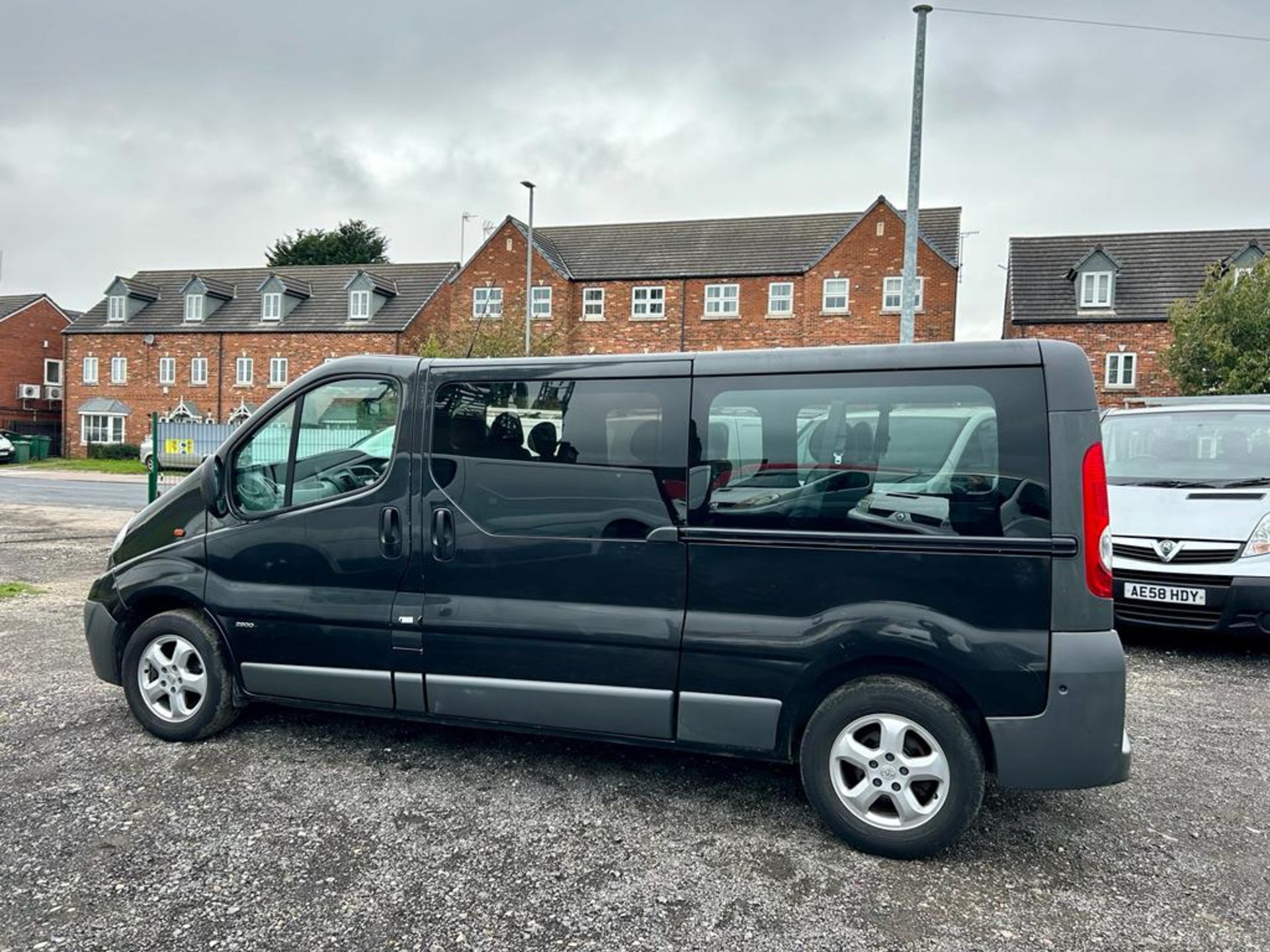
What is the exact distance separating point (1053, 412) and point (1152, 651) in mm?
4777

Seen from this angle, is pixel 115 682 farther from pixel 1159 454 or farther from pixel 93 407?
pixel 93 407

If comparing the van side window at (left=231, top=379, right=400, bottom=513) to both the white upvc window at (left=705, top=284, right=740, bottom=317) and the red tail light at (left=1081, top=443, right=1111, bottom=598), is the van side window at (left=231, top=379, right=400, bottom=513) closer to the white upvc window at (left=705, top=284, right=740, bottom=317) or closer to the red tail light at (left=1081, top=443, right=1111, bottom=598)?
the red tail light at (left=1081, top=443, right=1111, bottom=598)

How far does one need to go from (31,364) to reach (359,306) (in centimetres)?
2392

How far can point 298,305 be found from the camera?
41406 millimetres

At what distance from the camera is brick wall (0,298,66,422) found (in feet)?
152

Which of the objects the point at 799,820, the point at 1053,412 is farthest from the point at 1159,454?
the point at 799,820

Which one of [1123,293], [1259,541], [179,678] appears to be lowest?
[179,678]

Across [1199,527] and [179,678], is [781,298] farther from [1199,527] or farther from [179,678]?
[179,678]

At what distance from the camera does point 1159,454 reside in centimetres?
732

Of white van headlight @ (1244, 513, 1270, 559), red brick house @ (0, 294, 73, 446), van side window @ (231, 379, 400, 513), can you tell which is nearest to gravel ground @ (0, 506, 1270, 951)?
van side window @ (231, 379, 400, 513)

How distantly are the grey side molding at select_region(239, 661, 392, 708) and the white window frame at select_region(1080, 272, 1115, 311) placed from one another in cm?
3215

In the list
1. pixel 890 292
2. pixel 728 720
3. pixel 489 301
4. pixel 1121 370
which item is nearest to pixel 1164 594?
pixel 728 720

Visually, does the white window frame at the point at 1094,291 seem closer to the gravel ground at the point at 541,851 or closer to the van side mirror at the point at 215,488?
the gravel ground at the point at 541,851

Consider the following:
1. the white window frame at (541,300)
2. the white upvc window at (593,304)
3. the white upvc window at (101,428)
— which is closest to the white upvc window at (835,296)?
the white upvc window at (593,304)
